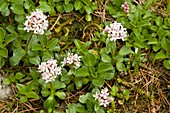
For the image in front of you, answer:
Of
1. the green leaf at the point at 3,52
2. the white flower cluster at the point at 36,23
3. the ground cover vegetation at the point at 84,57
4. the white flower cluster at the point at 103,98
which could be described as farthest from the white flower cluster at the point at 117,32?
the green leaf at the point at 3,52

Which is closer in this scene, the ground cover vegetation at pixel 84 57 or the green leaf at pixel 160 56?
the ground cover vegetation at pixel 84 57

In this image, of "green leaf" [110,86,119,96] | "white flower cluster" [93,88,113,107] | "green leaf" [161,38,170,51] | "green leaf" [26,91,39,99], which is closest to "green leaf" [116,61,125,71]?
"green leaf" [110,86,119,96]

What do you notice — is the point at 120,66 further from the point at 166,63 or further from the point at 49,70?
the point at 49,70

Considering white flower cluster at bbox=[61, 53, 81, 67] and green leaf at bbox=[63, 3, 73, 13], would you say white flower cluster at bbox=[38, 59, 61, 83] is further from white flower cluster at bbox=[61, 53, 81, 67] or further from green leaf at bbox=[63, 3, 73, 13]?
green leaf at bbox=[63, 3, 73, 13]

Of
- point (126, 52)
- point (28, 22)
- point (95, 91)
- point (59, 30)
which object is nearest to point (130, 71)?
point (126, 52)

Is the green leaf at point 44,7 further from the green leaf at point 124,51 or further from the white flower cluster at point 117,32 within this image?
the green leaf at point 124,51

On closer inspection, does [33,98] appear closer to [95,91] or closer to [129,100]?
[95,91]
